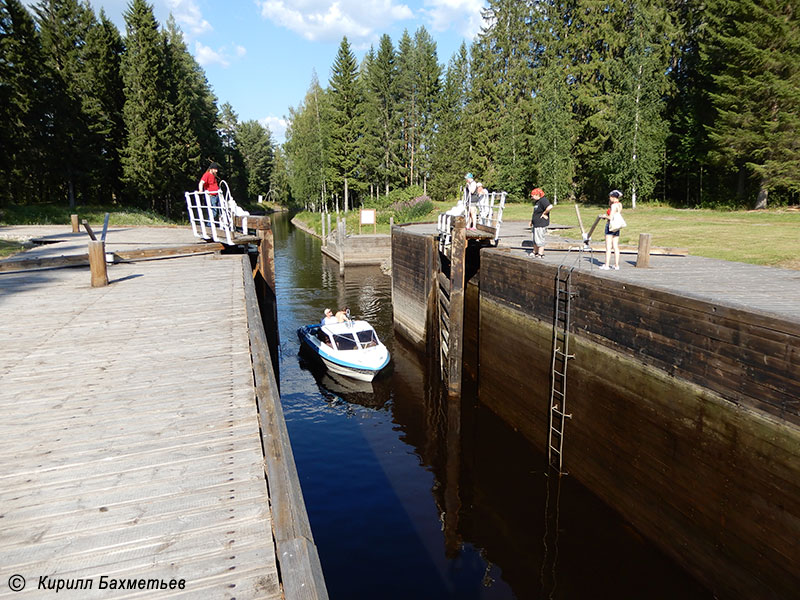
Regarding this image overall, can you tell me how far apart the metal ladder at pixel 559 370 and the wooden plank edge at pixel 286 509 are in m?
8.12

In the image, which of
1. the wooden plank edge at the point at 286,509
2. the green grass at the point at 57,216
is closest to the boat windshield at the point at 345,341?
the wooden plank edge at the point at 286,509

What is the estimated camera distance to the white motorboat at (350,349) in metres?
18.4

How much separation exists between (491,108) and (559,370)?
52.6m

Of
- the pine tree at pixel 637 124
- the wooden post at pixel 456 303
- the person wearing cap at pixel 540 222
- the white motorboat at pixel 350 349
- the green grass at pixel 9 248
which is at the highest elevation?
the pine tree at pixel 637 124

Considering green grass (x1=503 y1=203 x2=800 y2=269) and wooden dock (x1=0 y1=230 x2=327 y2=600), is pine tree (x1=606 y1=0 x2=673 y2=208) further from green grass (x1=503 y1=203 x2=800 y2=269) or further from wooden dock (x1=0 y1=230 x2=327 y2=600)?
wooden dock (x1=0 y1=230 x2=327 y2=600)

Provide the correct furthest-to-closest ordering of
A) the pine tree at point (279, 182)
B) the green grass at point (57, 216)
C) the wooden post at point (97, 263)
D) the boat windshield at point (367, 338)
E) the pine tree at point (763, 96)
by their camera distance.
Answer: the pine tree at point (279, 182), the green grass at point (57, 216), the pine tree at point (763, 96), the boat windshield at point (367, 338), the wooden post at point (97, 263)

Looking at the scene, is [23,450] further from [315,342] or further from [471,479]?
[315,342]

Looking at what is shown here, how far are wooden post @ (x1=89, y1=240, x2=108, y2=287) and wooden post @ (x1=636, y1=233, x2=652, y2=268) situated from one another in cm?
1280

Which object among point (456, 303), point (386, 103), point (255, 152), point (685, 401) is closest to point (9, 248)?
point (456, 303)

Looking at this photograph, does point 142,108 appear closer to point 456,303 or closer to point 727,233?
point 456,303

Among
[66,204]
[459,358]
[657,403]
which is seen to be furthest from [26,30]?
[657,403]

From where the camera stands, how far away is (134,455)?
4711mm

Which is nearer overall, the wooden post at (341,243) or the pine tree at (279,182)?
the wooden post at (341,243)

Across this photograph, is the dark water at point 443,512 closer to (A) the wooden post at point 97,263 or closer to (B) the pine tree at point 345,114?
(A) the wooden post at point 97,263
